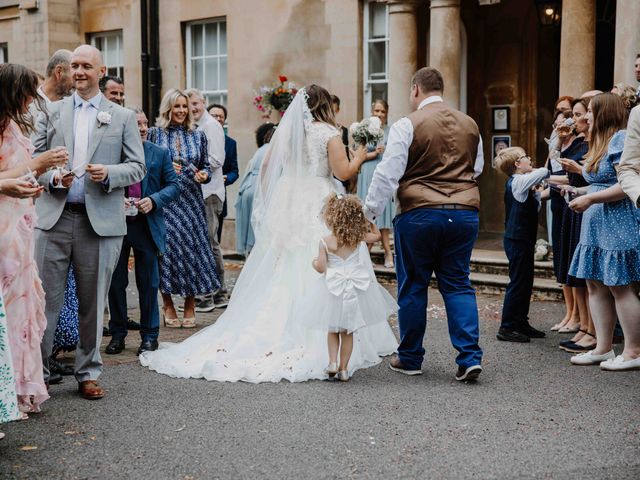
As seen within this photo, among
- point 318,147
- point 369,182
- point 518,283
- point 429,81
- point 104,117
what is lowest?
point 518,283

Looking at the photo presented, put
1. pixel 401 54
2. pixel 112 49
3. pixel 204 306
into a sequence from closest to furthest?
pixel 204 306 < pixel 401 54 < pixel 112 49

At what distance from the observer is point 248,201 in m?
11.2

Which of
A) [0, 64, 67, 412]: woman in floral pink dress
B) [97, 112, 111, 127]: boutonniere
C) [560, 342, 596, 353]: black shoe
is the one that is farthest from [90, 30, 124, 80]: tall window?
[0, 64, 67, 412]: woman in floral pink dress

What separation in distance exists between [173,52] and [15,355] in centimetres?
1192

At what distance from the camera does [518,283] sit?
8.22 m

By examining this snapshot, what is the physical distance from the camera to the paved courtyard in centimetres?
478

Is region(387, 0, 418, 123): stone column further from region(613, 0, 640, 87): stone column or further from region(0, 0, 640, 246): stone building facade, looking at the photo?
region(613, 0, 640, 87): stone column

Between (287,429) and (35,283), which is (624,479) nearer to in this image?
(287,429)

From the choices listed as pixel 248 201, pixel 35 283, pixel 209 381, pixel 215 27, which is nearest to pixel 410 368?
pixel 209 381

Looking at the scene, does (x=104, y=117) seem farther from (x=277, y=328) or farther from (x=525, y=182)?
(x=525, y=182)

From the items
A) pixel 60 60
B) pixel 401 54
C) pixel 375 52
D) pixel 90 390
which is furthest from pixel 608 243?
pixel 375 52

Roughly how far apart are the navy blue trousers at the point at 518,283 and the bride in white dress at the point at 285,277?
50.0 inches

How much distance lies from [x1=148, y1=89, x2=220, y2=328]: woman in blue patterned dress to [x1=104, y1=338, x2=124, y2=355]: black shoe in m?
1.08

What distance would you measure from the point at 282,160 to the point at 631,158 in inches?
115
